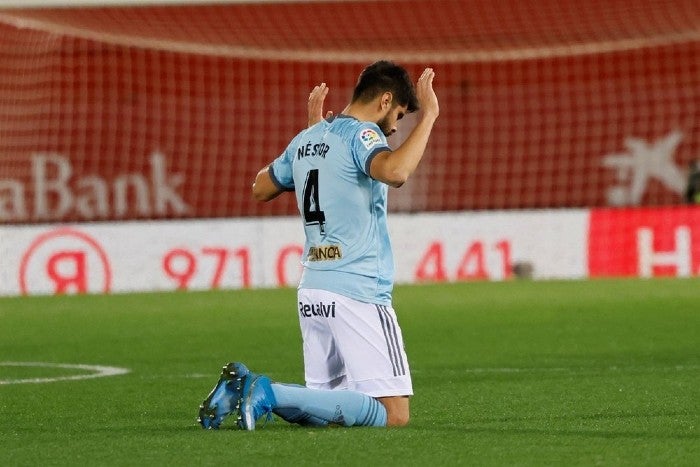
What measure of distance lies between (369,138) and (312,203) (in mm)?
385

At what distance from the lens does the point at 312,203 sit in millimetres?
7211

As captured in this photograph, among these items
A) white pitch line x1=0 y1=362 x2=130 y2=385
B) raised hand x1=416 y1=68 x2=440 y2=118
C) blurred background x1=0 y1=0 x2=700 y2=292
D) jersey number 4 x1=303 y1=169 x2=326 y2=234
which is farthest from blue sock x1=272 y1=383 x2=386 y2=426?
blurred background x1=0 y1=0 x2=700 y2=292

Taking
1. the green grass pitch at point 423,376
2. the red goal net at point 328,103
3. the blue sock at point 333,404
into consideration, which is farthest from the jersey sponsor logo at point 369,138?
the red goal net at point 328,103

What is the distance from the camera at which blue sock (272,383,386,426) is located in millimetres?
6805

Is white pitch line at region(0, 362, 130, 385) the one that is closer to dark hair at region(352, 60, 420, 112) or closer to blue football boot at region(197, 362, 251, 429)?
blue football boot at region(197, 362, 251, 429)

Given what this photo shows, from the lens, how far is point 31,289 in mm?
17969

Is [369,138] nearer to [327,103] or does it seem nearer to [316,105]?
[316,105]

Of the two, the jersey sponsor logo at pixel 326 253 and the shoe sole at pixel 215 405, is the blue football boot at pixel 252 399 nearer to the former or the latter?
the shoe sole at pixel 215 405

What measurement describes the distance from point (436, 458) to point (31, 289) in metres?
12.5

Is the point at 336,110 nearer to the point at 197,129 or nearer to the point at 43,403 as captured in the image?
the point at 197,129

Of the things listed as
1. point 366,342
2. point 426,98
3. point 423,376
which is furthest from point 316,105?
point 423,376

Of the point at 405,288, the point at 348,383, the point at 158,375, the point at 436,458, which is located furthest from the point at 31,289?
the point at 436,458

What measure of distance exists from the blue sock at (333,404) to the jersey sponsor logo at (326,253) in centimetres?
56

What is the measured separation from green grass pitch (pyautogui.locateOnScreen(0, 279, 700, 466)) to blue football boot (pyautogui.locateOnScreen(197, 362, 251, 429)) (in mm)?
75
